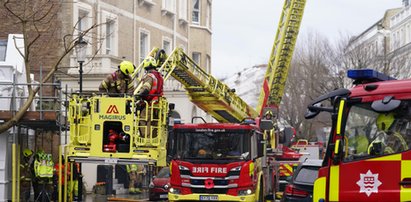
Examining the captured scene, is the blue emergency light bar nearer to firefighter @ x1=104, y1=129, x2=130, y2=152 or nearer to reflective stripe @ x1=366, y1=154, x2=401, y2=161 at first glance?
reflective stripe @ x1=366, y1=154, x2=401, y2=161

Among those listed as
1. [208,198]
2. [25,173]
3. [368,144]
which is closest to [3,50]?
[25,173]

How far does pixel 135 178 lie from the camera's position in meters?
31.3

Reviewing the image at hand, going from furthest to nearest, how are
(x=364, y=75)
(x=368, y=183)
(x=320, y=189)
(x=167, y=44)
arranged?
(x=167, y=44), (x=364, y=75), (x=320, y=189), (x=368, y=183)

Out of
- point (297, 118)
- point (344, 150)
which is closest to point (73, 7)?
point (344, 150)

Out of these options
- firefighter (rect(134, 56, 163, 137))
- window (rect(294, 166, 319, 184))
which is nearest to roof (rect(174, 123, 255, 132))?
firefighter (rect(134, 56, 163, 137))

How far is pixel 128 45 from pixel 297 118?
2531 centimetres

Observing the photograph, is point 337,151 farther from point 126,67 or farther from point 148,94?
point 126,67

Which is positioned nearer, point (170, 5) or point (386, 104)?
point (386, 104)

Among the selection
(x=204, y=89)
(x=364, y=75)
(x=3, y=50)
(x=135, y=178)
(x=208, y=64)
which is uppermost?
(x=208, y=64)

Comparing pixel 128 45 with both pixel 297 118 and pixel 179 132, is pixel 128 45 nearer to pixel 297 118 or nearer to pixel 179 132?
pixel 179 132

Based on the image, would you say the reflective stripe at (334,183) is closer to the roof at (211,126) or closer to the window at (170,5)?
the roof at (211,126)

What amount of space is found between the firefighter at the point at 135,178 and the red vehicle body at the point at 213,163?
39.7 feet

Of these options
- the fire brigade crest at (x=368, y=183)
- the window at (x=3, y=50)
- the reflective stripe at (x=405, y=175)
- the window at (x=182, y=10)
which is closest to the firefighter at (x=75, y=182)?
the window at (x=3, y=50)

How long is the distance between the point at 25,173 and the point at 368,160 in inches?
541
